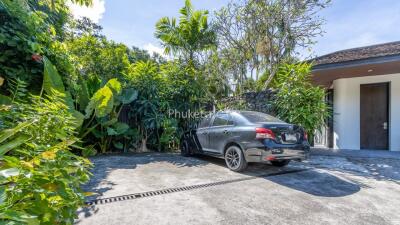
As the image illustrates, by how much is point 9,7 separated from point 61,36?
304 cm

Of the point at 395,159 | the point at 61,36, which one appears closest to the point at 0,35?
the point at 61,36

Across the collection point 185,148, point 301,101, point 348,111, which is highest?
point 301,101

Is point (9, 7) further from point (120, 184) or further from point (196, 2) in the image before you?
point (196, 2)

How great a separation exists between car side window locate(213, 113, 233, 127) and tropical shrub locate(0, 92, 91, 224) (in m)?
4.18

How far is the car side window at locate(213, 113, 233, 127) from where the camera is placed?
566cm

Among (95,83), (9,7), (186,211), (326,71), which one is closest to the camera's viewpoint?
(186,211)

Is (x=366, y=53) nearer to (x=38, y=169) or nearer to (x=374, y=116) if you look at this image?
(x=374, y=116)

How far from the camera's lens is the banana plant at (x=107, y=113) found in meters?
6.42

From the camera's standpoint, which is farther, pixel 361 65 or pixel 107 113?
pixel 361 65

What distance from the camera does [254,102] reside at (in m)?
8.88

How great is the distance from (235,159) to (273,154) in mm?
1006

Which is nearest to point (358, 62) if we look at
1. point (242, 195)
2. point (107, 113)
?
point (242, 195)

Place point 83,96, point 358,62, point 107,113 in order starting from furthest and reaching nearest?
1. point 358,62
2. point 83,96
3. point 107,113

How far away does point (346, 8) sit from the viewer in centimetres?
901
